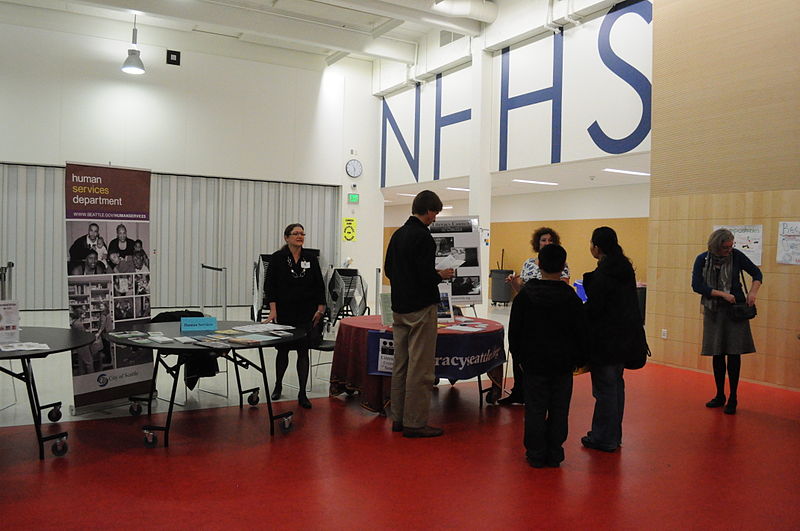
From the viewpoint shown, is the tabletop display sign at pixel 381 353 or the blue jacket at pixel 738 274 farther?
the blue jacket at pixel 738 274

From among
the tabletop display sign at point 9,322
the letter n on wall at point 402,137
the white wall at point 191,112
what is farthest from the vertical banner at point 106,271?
the letter n on wall at point 402,137

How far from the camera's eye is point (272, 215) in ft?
40.5

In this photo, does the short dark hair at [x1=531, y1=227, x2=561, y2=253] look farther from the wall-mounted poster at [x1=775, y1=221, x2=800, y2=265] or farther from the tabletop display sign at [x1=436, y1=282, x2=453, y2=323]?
the wall-mounted poster at [x1=775, y1=221, x2=800, y2=265]

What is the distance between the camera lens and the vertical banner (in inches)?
185

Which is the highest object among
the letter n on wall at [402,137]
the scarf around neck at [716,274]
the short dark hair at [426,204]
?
the letter n on wall at [402,137]

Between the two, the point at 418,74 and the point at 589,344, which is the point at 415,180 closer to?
the point at 418,74

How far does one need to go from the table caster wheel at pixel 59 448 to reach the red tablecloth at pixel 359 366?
2.04m

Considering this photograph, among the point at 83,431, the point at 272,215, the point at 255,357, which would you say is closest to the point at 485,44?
the point at 272,215

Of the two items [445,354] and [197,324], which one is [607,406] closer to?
[445,354]

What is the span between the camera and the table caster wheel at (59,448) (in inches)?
148

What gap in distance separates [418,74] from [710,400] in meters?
7.95

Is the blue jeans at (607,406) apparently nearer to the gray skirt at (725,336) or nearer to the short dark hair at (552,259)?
the short dark hair at (552,259)

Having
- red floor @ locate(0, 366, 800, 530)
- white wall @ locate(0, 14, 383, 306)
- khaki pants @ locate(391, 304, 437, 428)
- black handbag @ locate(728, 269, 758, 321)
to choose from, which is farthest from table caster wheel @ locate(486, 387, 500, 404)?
white wall @ locate(0, 14, 383, 306)

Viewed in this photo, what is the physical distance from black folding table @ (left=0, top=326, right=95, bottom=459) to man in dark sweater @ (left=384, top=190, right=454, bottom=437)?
193 cm
